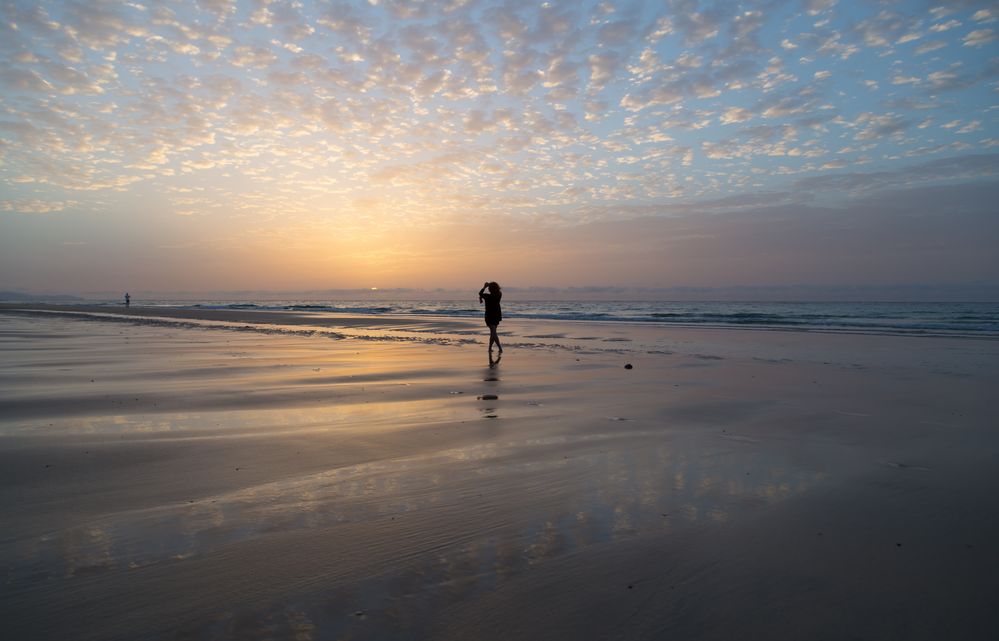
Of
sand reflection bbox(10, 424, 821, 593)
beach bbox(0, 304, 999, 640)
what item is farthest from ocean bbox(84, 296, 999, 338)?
sand reflection bbox(10, 424, 821, 593)

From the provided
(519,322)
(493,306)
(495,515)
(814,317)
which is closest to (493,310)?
(493,306)

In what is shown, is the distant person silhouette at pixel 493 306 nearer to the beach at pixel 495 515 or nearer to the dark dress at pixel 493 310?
the dark dress at pixel 493 310

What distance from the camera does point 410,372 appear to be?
493 inches

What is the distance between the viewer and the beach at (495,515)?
282 centimetres

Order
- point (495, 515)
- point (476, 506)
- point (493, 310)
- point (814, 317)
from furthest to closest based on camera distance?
point (814, 317)
point (493, 310)
point (476, 506)
point (495, 515)

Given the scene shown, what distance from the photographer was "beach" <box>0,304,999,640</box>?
9.26 ft

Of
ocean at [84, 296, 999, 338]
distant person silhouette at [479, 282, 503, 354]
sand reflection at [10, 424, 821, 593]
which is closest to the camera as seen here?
sand reflection at [10, 424, 821, 593]

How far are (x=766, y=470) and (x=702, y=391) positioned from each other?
15.7 ft

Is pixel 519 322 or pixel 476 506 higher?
pixel 476 506

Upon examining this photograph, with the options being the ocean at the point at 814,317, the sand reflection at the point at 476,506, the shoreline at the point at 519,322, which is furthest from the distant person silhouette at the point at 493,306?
the ocean at the point at 814,317

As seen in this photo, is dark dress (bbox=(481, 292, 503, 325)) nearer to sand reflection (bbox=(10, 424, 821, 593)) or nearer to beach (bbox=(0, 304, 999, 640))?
beach (bbox=(0, 304, 999, 640))

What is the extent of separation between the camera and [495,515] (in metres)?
4.09

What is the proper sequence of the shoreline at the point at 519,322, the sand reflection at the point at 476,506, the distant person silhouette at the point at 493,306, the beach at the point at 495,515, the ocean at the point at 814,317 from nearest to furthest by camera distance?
1. the beach at the point at 495,515
2. the sand reflection at the point at 476,506
3. the distant person silhouette at the point at 493,306
4. the shoreline at the point at 519,322
5. the ocean at the point at 814,317

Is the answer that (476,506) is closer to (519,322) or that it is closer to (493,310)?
(493,310)
